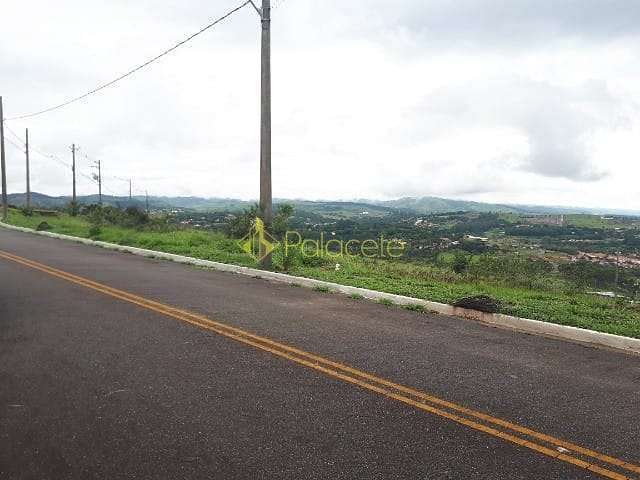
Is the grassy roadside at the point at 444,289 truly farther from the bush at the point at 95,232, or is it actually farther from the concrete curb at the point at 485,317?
the bush at the point at 95,232

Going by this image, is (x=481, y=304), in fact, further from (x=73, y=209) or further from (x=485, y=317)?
(x=73, y=209)

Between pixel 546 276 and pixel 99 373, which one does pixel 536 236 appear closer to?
pixel 546 276

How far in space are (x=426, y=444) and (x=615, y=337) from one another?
14.6ft

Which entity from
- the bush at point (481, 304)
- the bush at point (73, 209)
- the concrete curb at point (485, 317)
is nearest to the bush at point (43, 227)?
the bush at point (73, 209)

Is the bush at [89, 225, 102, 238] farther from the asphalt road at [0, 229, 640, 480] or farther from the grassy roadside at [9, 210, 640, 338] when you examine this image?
the asphalt road at [0, 229, 640, 480]

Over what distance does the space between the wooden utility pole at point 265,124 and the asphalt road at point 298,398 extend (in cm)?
572

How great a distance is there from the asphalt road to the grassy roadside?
3.74 ft

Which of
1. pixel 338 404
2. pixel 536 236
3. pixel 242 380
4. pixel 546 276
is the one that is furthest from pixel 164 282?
pixel 536 236

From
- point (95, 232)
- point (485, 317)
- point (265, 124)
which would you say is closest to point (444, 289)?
point (485, 317)

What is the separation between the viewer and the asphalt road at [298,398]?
3.62 m

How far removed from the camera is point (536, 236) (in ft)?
125

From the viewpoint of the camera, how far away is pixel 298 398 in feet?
15.5

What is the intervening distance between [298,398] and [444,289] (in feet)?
21.9

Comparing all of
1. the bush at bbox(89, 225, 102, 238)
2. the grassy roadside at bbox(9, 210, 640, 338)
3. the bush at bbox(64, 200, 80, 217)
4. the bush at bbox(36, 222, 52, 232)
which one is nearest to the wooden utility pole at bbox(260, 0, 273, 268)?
the grassy roadside at bbox(9, 210, 640, 338)
